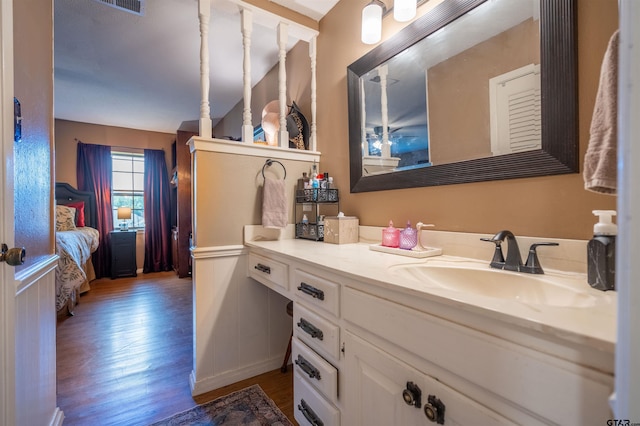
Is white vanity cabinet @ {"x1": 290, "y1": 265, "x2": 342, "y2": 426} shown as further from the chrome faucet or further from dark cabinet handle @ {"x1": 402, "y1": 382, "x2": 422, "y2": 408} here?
the chrome faucet

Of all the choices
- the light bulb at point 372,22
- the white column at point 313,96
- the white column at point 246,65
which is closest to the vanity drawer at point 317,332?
the white column at point 246,65

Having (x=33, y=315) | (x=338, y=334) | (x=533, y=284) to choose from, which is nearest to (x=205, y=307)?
(x=33, y=315)

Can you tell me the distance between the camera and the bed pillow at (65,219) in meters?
3.61

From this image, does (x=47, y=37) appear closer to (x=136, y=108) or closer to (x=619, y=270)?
(x=619, y=270)

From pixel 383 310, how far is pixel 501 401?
0.30m

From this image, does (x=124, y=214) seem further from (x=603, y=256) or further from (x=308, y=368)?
(x=603, y=256)

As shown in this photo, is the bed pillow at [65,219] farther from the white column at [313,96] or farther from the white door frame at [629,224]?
the white door frame at [629,224]

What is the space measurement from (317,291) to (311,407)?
1.57ft

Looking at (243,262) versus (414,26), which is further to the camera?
(243,262)

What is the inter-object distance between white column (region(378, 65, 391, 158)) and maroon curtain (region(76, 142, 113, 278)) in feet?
15.8

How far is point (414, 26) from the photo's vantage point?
1.33 m

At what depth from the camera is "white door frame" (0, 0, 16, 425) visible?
2.45ft

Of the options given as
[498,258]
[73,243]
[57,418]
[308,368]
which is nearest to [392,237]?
[498,258]

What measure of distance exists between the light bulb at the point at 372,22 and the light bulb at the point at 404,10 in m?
0.14
